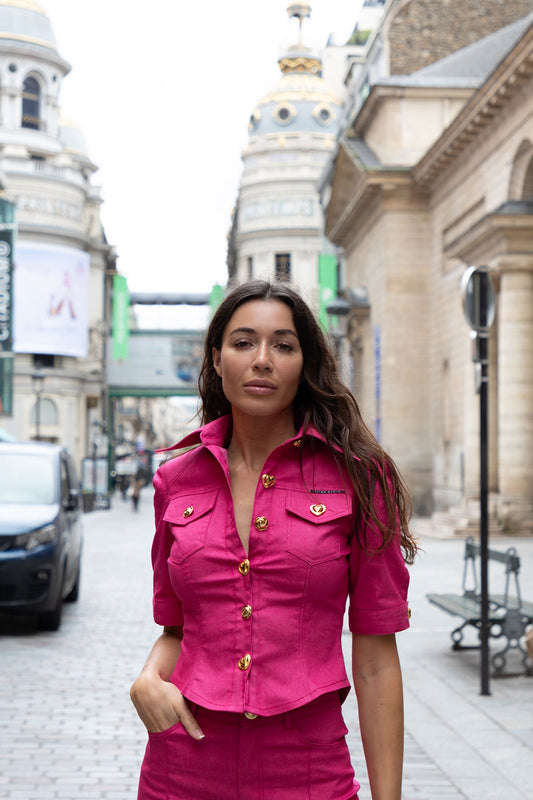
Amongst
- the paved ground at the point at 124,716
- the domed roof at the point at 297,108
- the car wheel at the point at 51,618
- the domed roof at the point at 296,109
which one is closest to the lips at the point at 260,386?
the paved ground at the point at 124,716

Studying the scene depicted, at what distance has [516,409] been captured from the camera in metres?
24.8

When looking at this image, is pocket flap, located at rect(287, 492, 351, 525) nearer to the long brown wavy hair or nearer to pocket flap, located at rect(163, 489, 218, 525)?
the long brown wavy hair

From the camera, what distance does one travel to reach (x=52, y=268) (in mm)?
71812

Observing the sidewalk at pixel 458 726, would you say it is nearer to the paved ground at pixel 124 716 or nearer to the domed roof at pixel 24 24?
the paved ground at pixel 124 716

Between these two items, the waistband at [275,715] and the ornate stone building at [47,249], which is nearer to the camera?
the waistband at [275,715]

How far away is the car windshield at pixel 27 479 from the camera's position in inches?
476

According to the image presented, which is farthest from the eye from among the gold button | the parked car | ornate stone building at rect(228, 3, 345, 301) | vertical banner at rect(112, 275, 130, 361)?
ornate stone building at rect(228, 3, 345, 301)

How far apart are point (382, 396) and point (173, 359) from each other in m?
47.7

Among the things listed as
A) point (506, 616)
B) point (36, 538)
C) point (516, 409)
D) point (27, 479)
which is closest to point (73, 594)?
point (27, 479)

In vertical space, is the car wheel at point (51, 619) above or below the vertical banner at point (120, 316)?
below

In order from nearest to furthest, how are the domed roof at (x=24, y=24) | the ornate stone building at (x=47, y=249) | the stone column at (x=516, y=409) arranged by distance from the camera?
the stone column at (x=516, y=409) → the ornate stone building at (x=47, y=249) → the domed roof at (x=24, y=24)

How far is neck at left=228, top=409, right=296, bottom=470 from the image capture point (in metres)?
2.64

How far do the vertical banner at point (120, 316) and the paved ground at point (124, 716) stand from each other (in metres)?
61.4

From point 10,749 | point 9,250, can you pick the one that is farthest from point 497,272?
point 9,250
